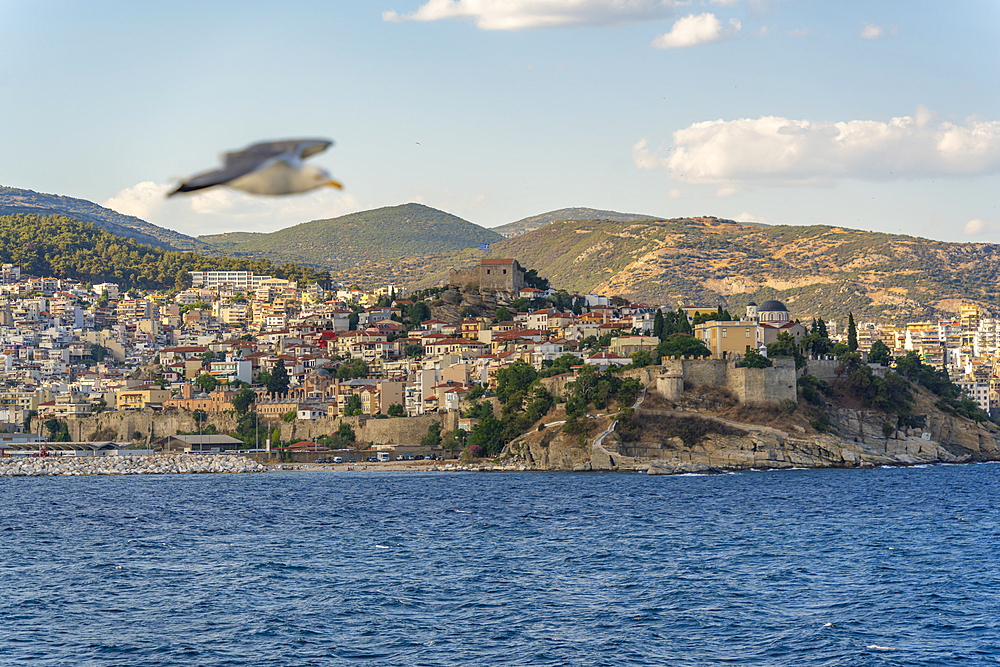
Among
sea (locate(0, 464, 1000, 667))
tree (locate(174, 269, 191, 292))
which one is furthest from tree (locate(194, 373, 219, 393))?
tree (locate(174, 269, 191, 292))

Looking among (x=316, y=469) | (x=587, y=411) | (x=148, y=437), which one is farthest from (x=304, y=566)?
(x=148, y=437)

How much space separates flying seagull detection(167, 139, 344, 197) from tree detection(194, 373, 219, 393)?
93.7m

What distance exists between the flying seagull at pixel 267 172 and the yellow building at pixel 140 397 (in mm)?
94450

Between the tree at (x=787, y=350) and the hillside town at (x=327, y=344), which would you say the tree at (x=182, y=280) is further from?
the tree at (x=787, y=350)

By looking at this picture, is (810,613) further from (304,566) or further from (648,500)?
(648,500)

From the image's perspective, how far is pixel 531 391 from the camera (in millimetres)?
72750

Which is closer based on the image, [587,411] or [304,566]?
[304,566]

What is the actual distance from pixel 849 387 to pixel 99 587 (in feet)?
175

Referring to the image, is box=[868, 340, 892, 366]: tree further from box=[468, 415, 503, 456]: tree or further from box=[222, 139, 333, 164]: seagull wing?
box=[222, 139, 333, 164]: seagull wing

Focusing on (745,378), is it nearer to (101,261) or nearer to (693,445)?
(693,445)

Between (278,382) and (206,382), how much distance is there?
10.0 metres

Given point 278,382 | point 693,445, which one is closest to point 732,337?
point 693,445

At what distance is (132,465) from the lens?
79.1 meters

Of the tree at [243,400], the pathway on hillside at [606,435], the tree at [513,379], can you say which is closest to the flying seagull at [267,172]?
the pathway on hillside at [606,435]
